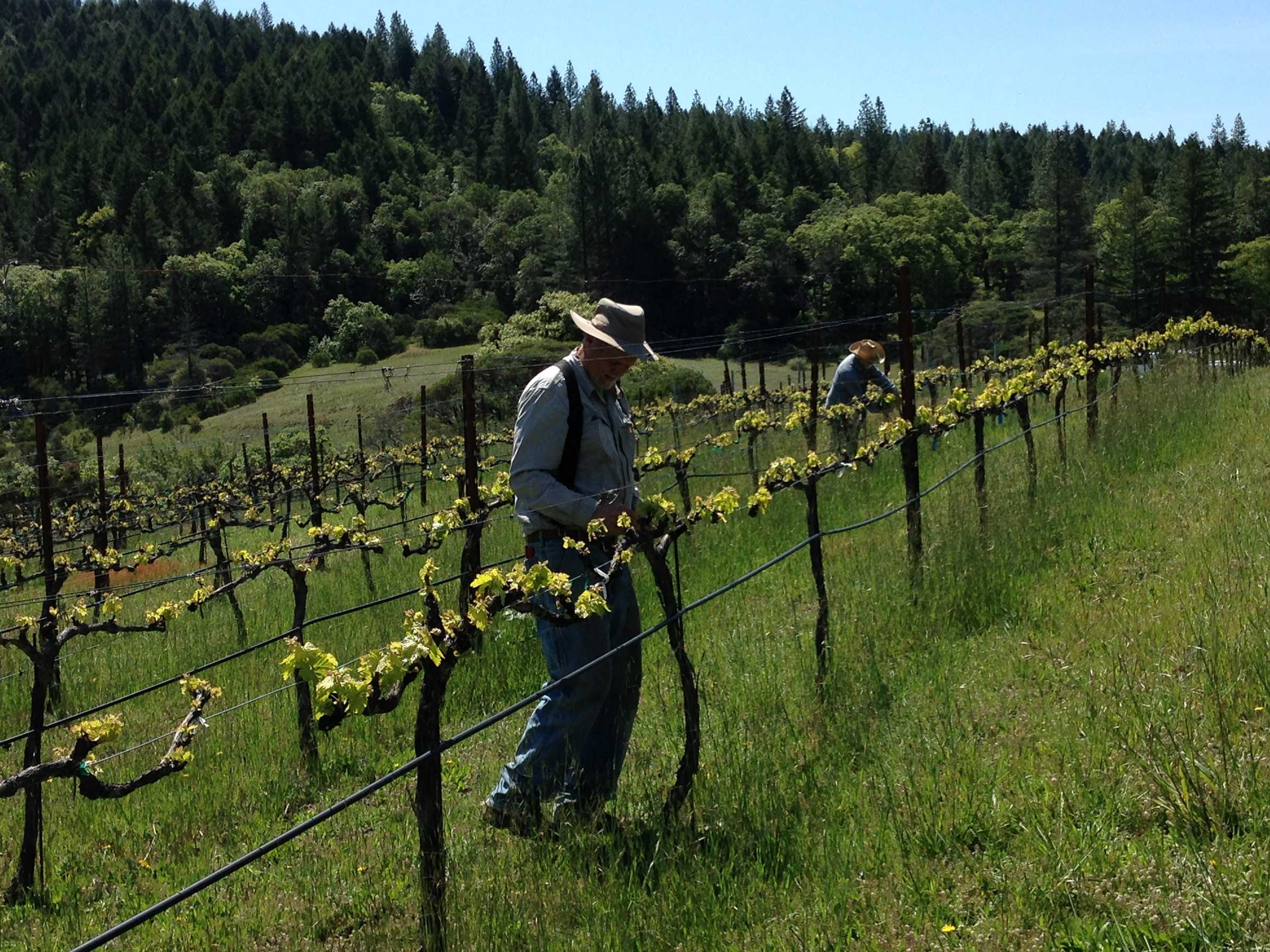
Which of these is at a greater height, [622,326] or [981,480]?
[622,326]

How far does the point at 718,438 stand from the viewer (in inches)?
648

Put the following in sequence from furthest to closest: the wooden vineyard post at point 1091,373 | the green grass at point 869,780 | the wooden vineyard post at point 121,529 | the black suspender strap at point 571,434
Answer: the wooden vineyard post at point 121,529
the wooden vineyard post at point 1091,373
the black suspender strap at point 571,434
the green grass at point 869,780

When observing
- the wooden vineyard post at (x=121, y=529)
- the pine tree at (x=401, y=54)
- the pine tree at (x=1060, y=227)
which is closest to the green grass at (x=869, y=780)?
the wooden vineyard post at (x=121, y=529)

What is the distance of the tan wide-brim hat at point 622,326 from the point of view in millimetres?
4520

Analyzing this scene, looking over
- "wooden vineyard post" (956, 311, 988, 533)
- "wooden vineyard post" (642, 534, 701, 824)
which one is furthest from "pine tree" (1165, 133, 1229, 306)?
"wooden vineyard post" (642, 534, 701, 824)

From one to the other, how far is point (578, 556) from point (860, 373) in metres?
7.40

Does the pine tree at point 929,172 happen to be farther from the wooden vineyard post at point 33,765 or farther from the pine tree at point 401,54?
the wooden vineyard post at point 33,765

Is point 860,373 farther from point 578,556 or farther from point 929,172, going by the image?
point 929,172

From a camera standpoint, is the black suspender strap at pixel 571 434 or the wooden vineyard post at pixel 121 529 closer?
the black suspender strap at pixel 571 434

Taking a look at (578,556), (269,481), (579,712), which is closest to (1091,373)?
(578,556)

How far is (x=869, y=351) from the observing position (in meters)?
10.8

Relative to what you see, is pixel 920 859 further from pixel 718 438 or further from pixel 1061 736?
pixel 718 438

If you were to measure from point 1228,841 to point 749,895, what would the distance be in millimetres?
1347

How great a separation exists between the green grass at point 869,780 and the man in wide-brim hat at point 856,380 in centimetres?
255
